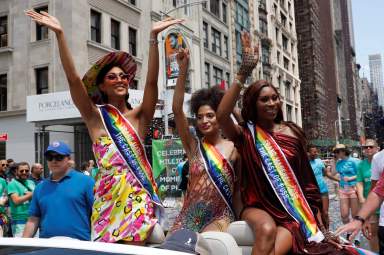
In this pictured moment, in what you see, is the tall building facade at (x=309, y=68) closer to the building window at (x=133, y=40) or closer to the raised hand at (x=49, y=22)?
the building window at (x=133, y=40)

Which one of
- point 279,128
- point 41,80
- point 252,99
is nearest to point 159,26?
point 252,99

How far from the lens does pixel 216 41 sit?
118ft

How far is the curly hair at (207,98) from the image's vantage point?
144 inches

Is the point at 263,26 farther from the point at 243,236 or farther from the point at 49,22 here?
the point at 243,236

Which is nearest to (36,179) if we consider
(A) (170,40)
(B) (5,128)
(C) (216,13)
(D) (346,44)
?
(A) (170,40)

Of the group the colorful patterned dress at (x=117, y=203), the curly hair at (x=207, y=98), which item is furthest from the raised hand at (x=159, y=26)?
the colorful patterned dress at (x=117, y=203)

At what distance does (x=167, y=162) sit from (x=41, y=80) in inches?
452

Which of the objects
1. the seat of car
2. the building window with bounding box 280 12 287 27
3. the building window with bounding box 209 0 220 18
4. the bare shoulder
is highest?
the building window with bounding box 280 12 287 27

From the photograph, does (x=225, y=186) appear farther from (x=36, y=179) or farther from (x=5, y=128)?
(x=5, y=128)

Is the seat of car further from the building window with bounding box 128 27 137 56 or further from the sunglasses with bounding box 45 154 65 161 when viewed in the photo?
the building window with bounding box 128 27 137 56

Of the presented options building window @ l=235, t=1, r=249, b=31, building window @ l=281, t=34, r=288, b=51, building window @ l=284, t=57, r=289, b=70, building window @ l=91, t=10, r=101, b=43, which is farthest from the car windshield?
building window @ l=281, t=34, r=288, b=51

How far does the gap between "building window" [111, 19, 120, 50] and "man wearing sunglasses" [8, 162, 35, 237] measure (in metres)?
17.4

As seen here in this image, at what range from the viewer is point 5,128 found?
22812 millimetres

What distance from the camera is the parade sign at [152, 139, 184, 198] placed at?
1304cm
